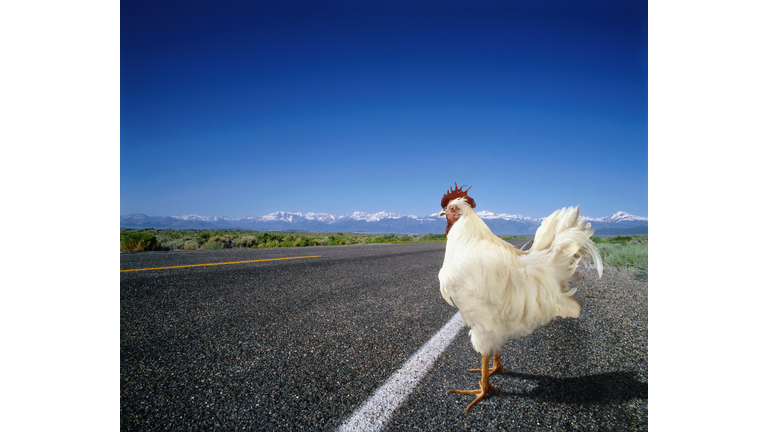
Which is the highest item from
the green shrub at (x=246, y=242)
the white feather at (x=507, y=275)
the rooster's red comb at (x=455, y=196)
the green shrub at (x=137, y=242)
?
the rooster's red comb at (x=455, y=196)

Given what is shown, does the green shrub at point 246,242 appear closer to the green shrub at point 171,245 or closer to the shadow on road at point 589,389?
the green shrub at point 171,245

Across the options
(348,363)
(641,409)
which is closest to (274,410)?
(348,363)

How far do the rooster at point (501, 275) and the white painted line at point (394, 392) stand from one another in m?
0.24

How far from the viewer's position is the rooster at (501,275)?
1329 millimetres

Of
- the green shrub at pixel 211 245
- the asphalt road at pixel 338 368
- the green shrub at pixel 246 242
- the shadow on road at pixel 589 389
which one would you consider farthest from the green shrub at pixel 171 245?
the shadow on road at pixel 589 389

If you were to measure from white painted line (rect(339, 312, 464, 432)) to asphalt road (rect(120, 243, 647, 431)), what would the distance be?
4cm

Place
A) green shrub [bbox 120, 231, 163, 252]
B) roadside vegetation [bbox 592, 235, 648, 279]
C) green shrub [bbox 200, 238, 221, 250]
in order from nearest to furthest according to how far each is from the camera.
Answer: roadside vegetation [bbox 592, 235, 648, 279] < green shrub [bbox 120, 231, 163, 252] < green shrub [bbox 200, 238, 221, 250]

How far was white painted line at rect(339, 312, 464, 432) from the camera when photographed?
3.68 feet

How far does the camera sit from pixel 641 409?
1.24m

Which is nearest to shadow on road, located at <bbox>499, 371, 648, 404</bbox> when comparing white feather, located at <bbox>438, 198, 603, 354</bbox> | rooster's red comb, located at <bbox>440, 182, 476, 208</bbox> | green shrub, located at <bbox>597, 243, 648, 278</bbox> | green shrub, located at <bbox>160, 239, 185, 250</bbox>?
white feather, located at <bbox>438, 198, 603, 354</bbox>

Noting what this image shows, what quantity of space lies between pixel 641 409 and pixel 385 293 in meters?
2.36

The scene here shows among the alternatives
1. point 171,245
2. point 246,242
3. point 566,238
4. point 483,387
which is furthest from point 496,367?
point 246,242

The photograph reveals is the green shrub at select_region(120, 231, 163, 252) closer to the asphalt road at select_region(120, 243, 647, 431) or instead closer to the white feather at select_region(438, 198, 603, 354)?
the asphalt road at select_region(120, 243, 647, 431)

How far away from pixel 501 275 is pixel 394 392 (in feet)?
2.44
